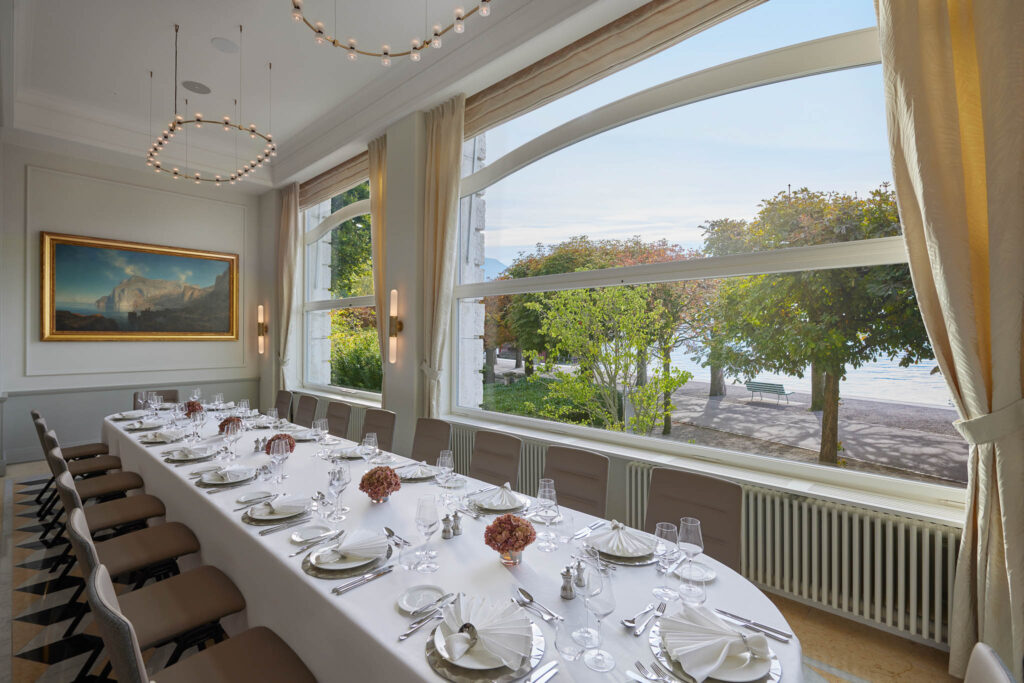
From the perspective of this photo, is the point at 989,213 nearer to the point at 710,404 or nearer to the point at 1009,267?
the point at 1009,267

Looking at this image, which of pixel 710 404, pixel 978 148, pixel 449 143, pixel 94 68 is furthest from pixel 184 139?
pixel 978 148

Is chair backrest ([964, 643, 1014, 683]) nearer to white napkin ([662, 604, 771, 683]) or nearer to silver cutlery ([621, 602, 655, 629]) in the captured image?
white napkin ([662, 604, 771, 683])

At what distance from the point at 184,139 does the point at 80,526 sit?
6.01m

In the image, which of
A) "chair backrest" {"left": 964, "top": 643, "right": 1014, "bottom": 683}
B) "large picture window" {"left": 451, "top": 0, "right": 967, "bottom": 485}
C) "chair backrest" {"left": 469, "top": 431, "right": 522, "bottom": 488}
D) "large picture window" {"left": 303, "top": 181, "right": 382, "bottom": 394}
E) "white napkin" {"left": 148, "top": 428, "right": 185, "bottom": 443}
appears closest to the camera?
"chair backrest" {"left": 964, "top": 643, "right": 1014, "bottom": 683}

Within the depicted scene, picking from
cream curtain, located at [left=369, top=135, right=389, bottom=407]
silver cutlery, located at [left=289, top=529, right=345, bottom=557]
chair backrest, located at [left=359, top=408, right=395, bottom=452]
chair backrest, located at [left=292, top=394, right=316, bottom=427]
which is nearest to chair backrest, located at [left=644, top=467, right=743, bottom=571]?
silver cutlery, located at [left=289, top=529, right=345, bottom=557]

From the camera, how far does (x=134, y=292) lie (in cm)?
615

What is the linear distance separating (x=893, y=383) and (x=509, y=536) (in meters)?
2.36

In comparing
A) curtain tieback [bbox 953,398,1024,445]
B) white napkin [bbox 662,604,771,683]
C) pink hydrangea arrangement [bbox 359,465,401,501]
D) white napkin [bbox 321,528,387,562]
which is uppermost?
curtain tieback [bbox 953,398,1024,445]

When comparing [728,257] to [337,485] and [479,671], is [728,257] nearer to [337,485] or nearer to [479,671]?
[337,485]

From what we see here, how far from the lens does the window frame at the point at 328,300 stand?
595 centimetres

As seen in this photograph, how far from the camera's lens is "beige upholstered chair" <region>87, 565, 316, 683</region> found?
1103 mm

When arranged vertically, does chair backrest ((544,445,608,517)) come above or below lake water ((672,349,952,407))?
below

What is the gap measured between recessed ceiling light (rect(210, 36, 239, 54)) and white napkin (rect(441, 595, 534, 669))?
4.82 meters

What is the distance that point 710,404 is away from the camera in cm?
328
